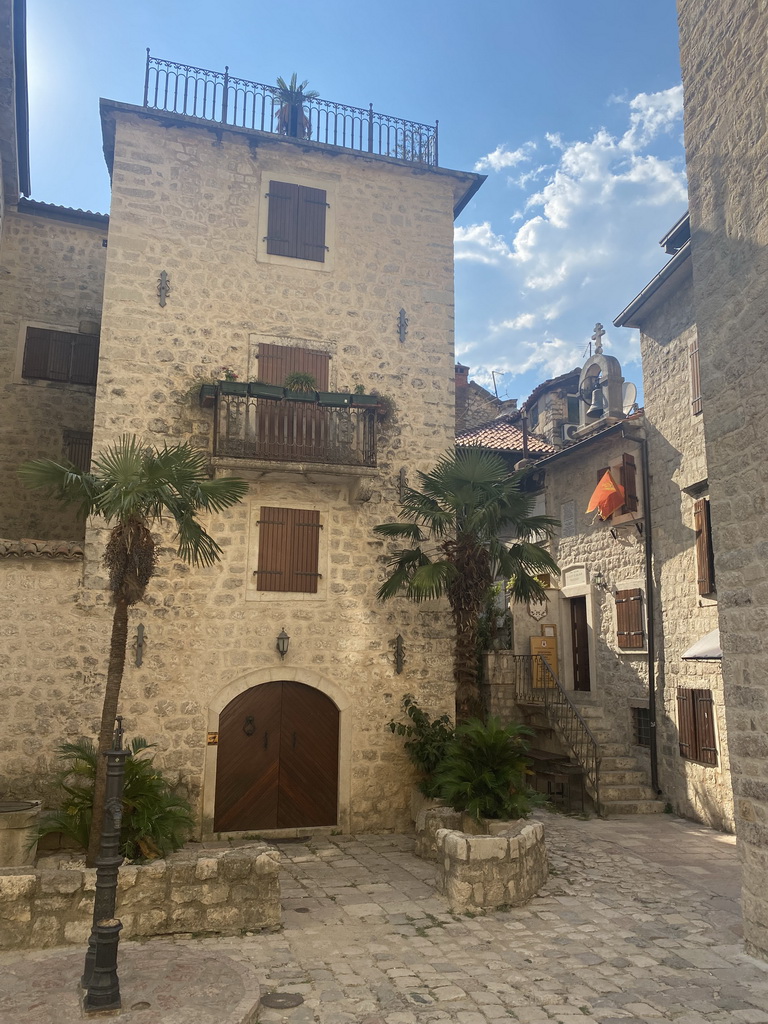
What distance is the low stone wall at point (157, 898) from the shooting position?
6.83m

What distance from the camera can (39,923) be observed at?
6.86m

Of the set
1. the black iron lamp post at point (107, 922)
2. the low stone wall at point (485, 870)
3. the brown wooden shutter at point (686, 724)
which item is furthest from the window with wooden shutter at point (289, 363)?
the brown wooden shutter at point (686, 724)

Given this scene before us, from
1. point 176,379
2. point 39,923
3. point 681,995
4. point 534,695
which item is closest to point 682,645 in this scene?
point 534,695

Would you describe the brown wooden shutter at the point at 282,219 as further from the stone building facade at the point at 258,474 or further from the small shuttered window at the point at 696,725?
the small shuttered window at the point at 696,725

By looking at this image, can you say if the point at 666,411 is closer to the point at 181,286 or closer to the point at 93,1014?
the point at 181,286

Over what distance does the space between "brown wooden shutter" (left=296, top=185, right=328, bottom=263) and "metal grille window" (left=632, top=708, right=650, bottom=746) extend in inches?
405

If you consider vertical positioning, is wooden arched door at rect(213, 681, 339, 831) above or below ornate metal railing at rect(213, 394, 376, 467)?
below

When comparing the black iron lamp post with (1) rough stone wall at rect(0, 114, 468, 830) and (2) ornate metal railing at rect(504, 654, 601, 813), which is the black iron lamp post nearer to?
(1) rough stone wall at rect(0, 114, 468, 830)

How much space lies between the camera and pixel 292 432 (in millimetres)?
12219

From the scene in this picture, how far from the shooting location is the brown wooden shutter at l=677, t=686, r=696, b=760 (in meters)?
13.0

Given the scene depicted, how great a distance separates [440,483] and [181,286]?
5336mm

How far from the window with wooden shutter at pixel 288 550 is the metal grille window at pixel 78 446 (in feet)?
14.0

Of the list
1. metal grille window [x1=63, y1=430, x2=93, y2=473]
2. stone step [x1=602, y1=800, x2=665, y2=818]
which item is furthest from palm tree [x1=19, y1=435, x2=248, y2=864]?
stone step [x1=602, y1=800, x2=665, y2=818]

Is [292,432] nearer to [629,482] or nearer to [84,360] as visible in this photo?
[84,360]
